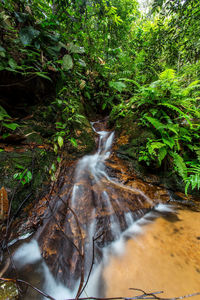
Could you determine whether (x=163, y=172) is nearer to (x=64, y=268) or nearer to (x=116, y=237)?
(x=116, y=237)

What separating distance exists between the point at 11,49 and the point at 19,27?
54 centimetres

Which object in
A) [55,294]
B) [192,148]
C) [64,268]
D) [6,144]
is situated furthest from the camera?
[192,148]

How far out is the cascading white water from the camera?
1.26 metres

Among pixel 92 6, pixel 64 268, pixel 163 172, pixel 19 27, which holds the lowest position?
pixel 64 268

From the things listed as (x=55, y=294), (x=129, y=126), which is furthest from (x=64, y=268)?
(x=129, y=126)

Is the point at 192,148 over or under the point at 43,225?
over

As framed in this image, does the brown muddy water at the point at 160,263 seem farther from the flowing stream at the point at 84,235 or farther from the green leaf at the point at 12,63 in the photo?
the green leaf at the point at 12,63

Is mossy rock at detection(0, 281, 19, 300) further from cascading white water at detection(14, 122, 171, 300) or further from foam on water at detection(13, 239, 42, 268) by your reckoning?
foam on water at detection(13, 239, 42, 268)

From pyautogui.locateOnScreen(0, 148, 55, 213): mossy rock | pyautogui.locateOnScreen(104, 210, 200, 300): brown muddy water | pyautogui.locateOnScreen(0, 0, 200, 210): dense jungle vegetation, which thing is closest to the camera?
pyautogui.locateOnScreen(104, 210, 200, 300): brown muddy water

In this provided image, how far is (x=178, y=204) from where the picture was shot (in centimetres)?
258

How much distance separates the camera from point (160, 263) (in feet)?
4.67

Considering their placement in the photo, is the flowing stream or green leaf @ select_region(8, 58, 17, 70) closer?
the flowing stream

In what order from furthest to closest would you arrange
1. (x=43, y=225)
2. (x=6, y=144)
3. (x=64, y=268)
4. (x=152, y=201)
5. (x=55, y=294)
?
(x=152, y=201) < (x=6, y=144) < (x=43, y=225) < (x=64, y=268) < (x=55, y=294)

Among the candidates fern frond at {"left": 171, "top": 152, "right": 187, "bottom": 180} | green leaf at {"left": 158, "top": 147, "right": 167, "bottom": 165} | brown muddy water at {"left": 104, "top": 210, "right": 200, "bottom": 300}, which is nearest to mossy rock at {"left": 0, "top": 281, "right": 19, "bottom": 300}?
brown muddy water at {"left": 104, "top": 210, "right": 200, "bottom": 300}
